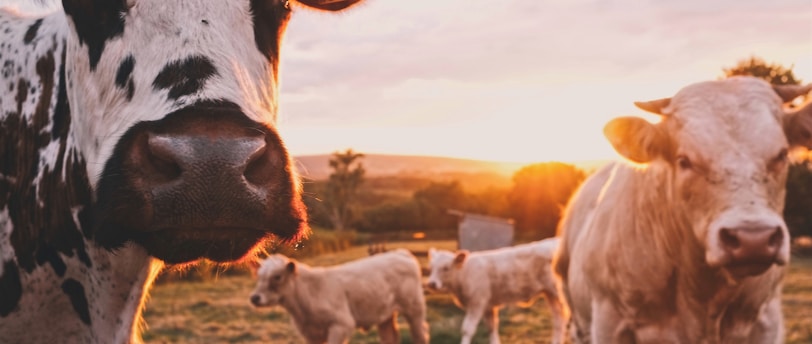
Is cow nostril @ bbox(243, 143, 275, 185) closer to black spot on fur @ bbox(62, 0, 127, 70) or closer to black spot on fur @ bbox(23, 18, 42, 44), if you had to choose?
black spot on fur @ bbox(62, 0, 127, 70)

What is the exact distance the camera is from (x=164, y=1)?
7.27 feet

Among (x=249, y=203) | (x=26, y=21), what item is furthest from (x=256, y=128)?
(x=26, y=21)

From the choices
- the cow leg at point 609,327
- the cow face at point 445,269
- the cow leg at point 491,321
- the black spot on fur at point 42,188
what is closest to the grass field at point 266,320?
the cow leg at point 491,321

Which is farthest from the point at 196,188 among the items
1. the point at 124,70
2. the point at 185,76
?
the point at 124,70

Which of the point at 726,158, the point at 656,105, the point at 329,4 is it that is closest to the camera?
the point at 329,4

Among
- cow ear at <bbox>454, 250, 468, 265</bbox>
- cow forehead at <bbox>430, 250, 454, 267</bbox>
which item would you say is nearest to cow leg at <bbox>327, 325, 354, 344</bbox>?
cow forehead at <bbox>430, 250, 454, 267</bbox>

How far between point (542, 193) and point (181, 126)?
48612 millimetres

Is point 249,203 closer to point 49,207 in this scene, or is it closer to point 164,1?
point 164,1

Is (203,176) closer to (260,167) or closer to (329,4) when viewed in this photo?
(260,167)

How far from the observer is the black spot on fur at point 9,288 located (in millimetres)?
2461

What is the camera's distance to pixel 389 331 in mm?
11797

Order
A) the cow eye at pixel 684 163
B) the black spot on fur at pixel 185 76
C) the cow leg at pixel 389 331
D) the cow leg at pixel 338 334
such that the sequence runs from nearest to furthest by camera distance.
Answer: the black spot on fur at pixel 185 76
the cow eye at pixel 684 163
the cow leg at pixel 338 334
the cow leg at pixel 389 331

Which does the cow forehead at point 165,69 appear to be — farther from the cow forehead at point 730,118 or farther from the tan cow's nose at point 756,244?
the cow forehead at point 730,118

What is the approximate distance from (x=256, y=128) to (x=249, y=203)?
20 centimetres
